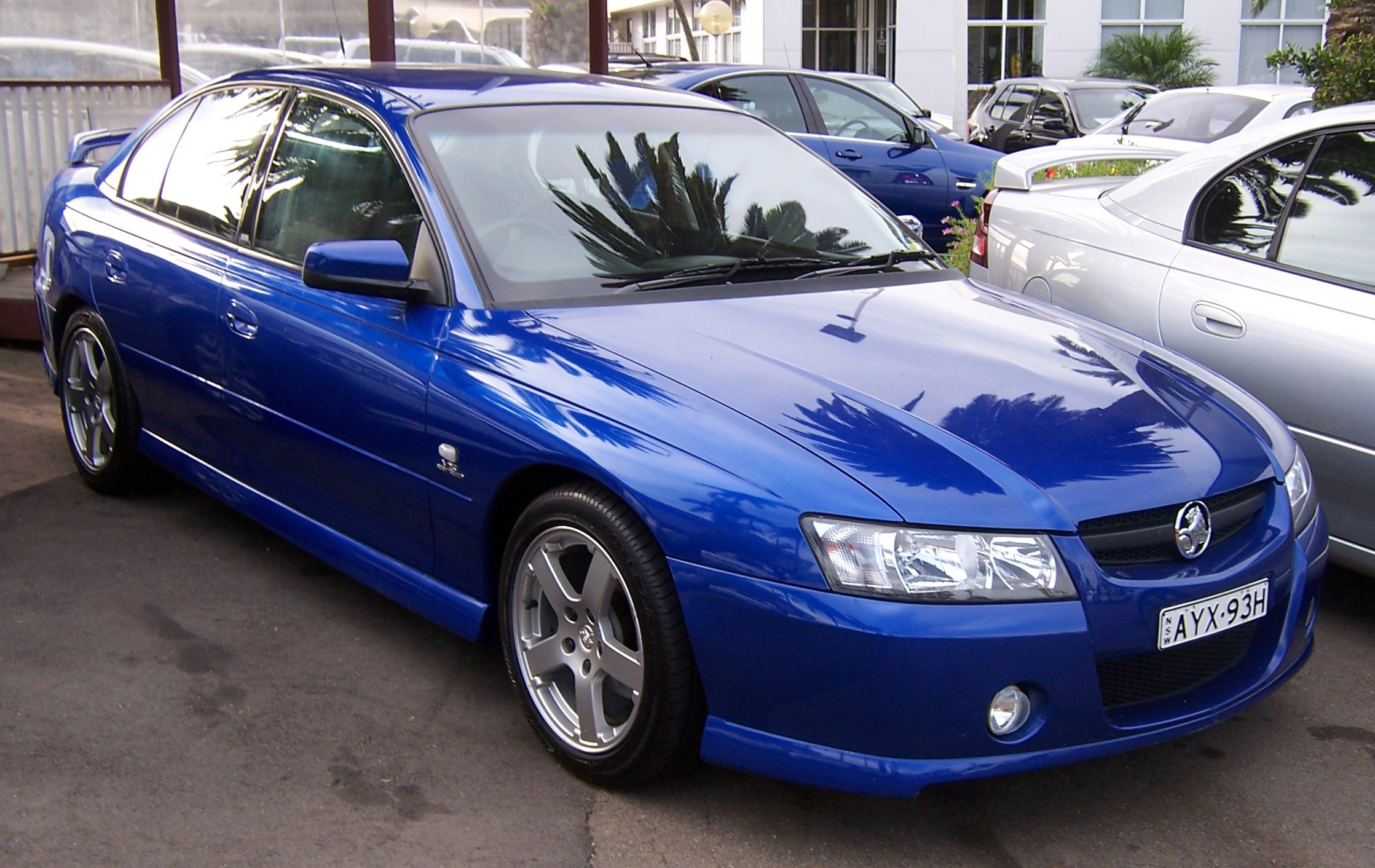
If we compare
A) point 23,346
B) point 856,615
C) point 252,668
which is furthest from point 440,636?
point 23,346

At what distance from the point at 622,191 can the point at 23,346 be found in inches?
219

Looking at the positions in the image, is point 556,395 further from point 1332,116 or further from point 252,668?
point 1332,116

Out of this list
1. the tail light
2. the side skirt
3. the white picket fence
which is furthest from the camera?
the white picket fence

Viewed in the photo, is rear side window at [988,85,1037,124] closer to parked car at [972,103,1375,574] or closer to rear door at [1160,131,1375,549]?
parked car at [972,103,1375,574]

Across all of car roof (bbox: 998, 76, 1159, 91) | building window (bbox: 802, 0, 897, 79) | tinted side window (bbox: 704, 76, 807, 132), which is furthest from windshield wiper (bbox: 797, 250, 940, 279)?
building window (bbox: 802, 0, 897, 79)

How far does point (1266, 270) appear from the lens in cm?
446

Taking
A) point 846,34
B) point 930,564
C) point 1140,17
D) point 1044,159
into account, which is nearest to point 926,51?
point 846,34

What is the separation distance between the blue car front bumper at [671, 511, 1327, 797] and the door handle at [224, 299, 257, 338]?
1.89m

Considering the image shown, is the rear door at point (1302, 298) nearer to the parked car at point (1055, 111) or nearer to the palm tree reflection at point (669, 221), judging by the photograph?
the palm tree reflection at point (669, 221)

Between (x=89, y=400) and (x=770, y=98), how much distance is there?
731 centimetres

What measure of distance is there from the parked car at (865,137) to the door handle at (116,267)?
659 centimetres

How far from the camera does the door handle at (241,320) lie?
13.8 feet

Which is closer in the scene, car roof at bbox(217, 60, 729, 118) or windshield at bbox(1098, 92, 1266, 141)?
car roof at bbox(217, 60, 729, 118)

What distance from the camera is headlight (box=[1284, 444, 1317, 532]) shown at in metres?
3.42
